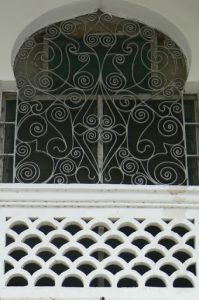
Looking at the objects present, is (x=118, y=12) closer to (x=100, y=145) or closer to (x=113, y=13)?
(x=113, y=13)

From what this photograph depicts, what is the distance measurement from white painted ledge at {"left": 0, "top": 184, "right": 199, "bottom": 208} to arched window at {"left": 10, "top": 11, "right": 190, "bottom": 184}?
297 millimetres

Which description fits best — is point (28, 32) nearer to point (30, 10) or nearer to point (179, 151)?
point (30, 10)

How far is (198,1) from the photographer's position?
5969 mm

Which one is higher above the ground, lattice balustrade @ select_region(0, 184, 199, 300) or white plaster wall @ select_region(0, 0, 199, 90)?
white plaster wall @ select_region(0, 0, 199, 90)

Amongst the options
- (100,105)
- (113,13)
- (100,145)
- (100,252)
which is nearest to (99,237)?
(100,252)

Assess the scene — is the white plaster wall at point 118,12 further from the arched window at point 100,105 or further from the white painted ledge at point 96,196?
the white painted ledge at point 96,196

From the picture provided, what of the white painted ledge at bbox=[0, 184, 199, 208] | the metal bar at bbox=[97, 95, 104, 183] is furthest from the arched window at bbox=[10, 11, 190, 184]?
the white painted ledge at bbox=[0, 184, 199, 208]

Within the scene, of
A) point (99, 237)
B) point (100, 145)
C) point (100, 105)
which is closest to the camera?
point (99, 237)

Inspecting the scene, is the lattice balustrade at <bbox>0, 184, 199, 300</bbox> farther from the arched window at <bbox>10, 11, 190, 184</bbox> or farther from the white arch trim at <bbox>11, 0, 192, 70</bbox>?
the white arch trim at <bbox>11, 0, 192, 70</bbox>

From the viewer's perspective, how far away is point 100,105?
586 centimetres

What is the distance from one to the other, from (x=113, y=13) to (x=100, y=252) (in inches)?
55.9

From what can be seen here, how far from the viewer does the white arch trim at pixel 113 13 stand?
5965 millimetres

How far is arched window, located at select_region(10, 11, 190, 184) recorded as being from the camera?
5695 millimetres

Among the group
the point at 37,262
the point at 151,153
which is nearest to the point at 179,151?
the point at 151,153
